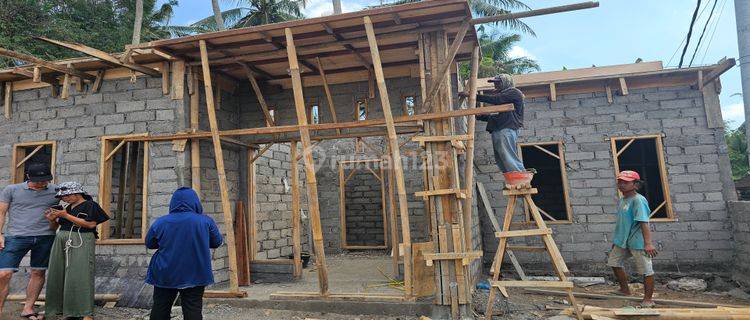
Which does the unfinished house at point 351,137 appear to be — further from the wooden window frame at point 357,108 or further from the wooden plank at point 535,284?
the wooden plank at point 535,284

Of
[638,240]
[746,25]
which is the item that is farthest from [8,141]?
[746,25]

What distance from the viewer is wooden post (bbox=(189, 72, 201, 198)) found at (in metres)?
6.25

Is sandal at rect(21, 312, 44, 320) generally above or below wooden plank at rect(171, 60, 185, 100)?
below

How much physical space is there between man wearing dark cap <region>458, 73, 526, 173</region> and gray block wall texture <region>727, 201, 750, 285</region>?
4979mm

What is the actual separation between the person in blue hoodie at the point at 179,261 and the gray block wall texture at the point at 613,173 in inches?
234

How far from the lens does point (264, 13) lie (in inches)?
749

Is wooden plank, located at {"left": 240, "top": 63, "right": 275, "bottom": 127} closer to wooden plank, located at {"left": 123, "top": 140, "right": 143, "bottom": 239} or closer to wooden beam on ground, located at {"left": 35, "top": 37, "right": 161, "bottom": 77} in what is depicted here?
wooden beam on ground, located at {"left": 35, "top": 37, "right": 161, "bottom": 77}

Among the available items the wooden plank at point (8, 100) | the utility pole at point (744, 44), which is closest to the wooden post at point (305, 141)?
the wooden plank at point (8, 100)

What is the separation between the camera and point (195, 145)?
20.6 feet

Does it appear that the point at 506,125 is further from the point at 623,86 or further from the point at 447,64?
the point at 623,86

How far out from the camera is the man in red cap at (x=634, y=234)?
5.54m

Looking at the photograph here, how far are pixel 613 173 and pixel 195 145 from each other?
740cm

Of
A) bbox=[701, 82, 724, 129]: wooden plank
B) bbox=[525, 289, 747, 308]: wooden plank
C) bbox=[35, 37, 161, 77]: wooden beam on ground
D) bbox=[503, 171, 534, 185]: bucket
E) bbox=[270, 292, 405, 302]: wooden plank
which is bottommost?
bbox=[525, 289, 747, 308]: wooden plank

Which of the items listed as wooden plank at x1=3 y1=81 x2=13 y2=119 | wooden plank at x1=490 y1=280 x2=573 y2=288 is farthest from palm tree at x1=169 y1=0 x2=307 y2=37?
wooden plank at x1=490 y1=280 x2=573 y2=288
